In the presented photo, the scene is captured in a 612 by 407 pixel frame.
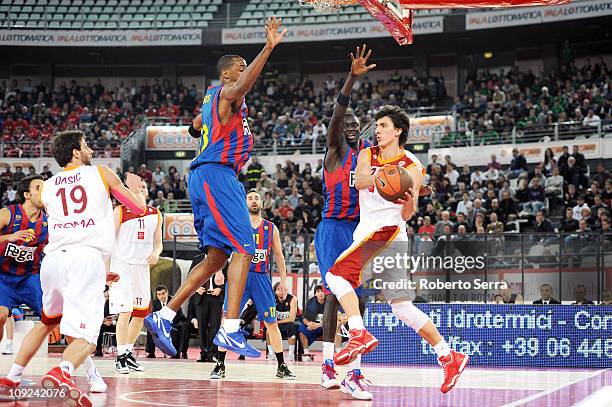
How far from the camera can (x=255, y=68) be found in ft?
22.9

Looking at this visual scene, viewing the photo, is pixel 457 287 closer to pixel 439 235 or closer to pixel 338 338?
pixel 439 235

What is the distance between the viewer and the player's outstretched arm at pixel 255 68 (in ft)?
22.6

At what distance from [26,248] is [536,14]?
85.2 feet

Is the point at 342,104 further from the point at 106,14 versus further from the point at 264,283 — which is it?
the point at 106,14

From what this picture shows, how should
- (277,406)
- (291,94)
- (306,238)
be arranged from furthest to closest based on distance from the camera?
(291,94)
(306,238)
(277,406)

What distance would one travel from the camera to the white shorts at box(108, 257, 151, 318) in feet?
33.4

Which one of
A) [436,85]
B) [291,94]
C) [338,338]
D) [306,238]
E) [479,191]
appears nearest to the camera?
[338,338]

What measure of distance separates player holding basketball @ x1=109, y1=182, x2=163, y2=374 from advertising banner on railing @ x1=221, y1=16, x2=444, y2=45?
23786 millimetres

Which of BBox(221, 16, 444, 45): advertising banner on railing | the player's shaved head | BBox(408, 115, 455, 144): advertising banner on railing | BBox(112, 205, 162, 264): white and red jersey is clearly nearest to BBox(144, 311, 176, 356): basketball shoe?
the player's shaved head

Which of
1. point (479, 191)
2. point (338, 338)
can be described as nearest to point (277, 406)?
point (338, 338)

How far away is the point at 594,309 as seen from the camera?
44.6 feet

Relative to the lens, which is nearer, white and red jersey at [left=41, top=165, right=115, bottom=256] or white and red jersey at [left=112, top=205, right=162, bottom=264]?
white and red jersey at [left=41, top=165, right=115, bottom=256]

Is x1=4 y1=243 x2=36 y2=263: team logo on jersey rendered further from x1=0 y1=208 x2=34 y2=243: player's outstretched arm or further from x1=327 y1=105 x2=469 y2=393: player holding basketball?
x1=327 y1=105 x2=469 y2=393: player holding basketball

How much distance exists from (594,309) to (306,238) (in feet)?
16.3
